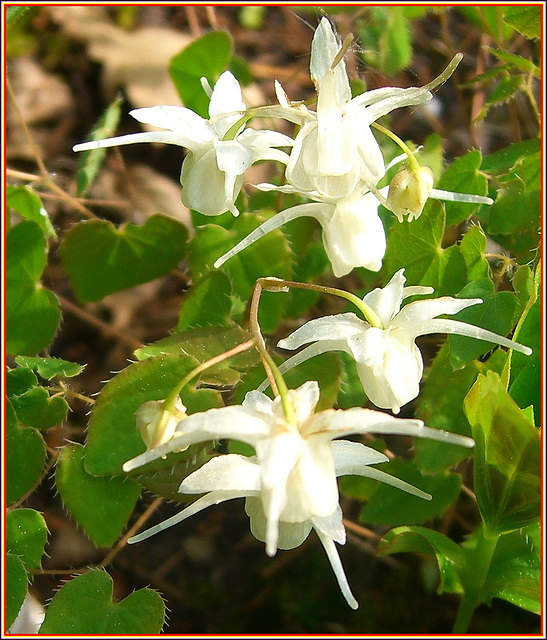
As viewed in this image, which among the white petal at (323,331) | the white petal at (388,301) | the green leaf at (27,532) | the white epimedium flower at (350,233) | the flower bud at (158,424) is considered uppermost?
the white epimedium flower at (350,233)

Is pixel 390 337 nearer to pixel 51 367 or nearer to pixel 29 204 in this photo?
pixel 51 367

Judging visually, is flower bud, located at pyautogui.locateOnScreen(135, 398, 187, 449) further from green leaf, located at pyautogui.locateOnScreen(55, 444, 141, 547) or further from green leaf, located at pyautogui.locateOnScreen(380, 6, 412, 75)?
green leaf, located at pyautogui.locateOnScreen(380, 6, 412, 75)

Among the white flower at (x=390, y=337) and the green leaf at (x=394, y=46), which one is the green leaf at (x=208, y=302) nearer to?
the white flower at (x=390, y=337)

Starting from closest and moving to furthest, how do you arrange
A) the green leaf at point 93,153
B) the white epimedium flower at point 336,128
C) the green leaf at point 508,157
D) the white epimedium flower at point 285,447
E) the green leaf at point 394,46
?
1. the white epimedium flower at point 285,447
2. the white epimedium flower at point 336,128
3. the green leaf at point 508,157
4. the green leaf at point 93,153
5. the green leaf at point 394,46

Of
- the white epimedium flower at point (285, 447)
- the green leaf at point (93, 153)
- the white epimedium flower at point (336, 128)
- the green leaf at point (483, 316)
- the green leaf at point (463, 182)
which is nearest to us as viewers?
the white epimedium flower at point (285, 447)

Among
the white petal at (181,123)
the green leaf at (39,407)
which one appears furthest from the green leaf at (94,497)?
the white petal at (181,123)

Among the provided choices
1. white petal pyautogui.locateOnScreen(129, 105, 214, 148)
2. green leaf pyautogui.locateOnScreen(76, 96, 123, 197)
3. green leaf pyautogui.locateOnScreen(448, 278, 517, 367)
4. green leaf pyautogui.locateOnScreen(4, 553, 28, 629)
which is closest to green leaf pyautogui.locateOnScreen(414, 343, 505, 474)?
green leaf pyautogui.locateOnScreen(448, 278, 517, 367)

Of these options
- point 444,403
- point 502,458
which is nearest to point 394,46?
point 444,403

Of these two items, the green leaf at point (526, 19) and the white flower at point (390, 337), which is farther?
the green leaf at point (526, 19)
